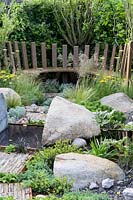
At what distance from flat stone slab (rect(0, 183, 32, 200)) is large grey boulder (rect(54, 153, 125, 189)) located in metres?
0.35

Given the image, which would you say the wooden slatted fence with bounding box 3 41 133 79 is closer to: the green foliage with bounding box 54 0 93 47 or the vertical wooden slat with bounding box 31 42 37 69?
the vertical wooden slat with bounding box 31 42 37 69

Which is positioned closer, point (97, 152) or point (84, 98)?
point (97, 152)

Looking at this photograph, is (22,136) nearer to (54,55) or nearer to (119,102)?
(119,102)

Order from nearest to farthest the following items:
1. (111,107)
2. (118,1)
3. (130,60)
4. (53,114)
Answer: (53,114), (111,107), (130,60), (118,1)

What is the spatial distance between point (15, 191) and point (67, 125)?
4.88 feet

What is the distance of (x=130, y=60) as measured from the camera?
7660mm

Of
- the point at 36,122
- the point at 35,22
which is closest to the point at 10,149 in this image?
the point at 36,122

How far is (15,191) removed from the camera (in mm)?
3980

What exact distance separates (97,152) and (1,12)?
573cm

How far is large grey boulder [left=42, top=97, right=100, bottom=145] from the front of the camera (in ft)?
17.2

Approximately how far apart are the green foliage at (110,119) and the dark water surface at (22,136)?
2.63 ft

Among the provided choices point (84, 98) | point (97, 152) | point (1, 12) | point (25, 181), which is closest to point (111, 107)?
point (84, 98)

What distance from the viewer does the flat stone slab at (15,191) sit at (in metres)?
3.88

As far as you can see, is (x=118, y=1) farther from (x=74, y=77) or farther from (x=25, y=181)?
(x=25, y=181)
